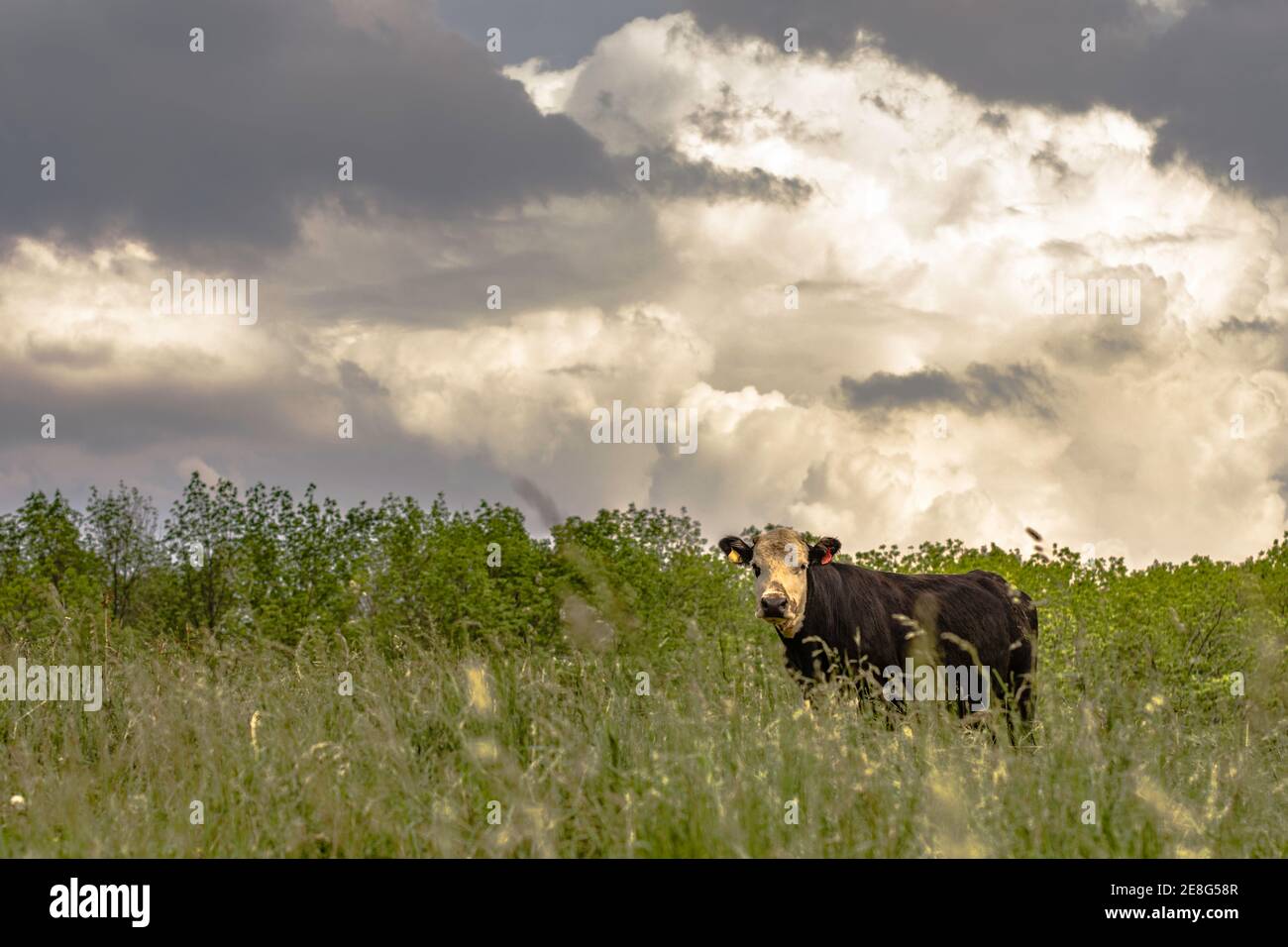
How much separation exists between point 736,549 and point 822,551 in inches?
32.3

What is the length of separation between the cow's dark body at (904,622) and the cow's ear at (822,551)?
0.10 metres

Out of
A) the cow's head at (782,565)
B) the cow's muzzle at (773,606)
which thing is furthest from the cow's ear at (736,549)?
the cow's muzzle at (773,606)

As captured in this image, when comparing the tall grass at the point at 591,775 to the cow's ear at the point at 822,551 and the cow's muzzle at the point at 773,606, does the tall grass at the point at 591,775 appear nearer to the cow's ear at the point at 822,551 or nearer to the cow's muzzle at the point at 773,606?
the cow's muzzle at the point at 773,606

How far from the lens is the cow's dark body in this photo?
36.1 ft

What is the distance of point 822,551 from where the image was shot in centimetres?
1118

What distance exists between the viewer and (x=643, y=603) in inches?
579

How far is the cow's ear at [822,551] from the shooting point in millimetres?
11148

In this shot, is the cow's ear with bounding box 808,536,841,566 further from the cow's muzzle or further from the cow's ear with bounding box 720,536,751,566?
the cow's muzzle

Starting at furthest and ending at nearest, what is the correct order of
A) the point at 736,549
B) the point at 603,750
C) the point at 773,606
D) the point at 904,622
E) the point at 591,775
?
the point at 904,622 → the point at 736,549 → the point at 773,606 → the point at 603,750 → the point at 591,775

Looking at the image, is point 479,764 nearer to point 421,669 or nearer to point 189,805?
point 189,805

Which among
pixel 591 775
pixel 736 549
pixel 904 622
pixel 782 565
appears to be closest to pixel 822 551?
pixel 782 565

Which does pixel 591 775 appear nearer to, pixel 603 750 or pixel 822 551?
pixel 603 750

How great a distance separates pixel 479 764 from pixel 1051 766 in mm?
3238
